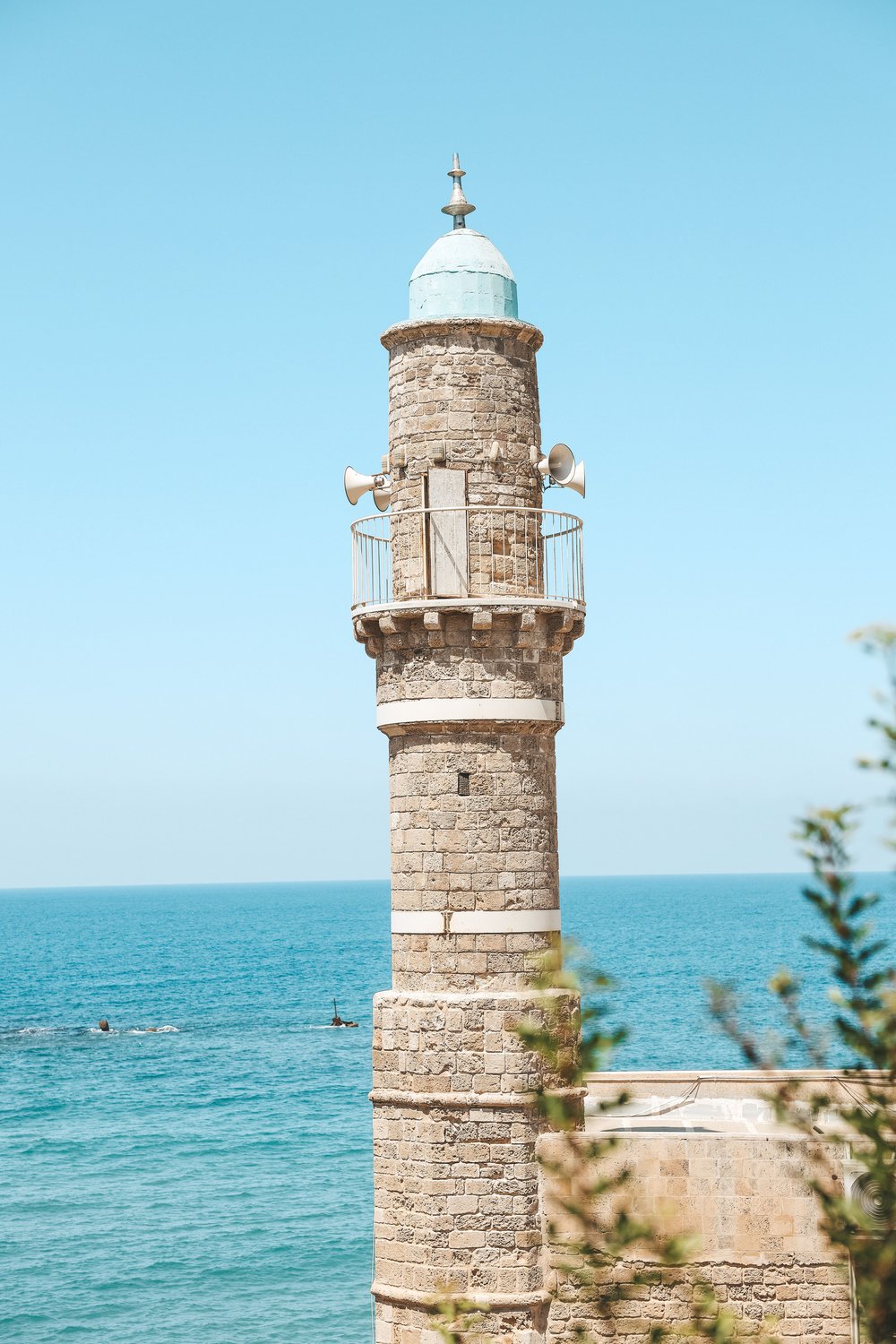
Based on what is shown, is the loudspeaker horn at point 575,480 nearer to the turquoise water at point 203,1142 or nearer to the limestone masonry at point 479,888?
the limestone masonry at point 479,888

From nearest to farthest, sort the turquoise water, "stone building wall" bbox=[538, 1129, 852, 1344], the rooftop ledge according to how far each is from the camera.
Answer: "stone building wall" bbox=[538, 1129, 852, 1344] → the rooftop ledge → the turquoise water

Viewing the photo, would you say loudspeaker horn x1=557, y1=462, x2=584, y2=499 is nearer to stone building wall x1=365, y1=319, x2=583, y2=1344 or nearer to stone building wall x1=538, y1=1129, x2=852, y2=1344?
stone building wall x1=365, y1=319, x2=583, y2=1344

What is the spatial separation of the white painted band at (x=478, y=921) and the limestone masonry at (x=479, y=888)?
2 centimetres

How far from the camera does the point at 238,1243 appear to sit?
1682 inches

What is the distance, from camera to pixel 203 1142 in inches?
2202

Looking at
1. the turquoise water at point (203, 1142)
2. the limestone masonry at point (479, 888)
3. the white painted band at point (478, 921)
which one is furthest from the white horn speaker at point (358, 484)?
the turquoise water at point (203, 1142)

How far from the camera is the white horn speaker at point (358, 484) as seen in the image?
750 inches

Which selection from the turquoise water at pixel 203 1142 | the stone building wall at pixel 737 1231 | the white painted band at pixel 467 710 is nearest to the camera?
the stone building wall at pixel 737 1231

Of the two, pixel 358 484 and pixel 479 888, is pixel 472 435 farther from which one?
pixel 479 888

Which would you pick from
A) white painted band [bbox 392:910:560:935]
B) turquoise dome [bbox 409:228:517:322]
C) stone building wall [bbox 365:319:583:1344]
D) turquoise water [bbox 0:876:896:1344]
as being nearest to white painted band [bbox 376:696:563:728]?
stone building wall [bbox 365:319:583:1344]

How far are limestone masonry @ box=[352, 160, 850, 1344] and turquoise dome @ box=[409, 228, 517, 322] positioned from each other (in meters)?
0.03

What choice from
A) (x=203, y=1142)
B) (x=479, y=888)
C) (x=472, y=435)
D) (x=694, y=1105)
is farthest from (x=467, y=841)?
(x=203, y=1142)

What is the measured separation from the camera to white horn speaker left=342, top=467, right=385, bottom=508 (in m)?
19.1

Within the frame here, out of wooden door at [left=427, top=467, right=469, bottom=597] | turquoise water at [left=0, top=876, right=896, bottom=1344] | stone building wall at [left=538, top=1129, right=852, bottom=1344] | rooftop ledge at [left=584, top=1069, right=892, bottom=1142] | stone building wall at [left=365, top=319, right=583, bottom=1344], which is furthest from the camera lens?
turquoise water at [left=0, top=876, right=896, bottom=1344]
